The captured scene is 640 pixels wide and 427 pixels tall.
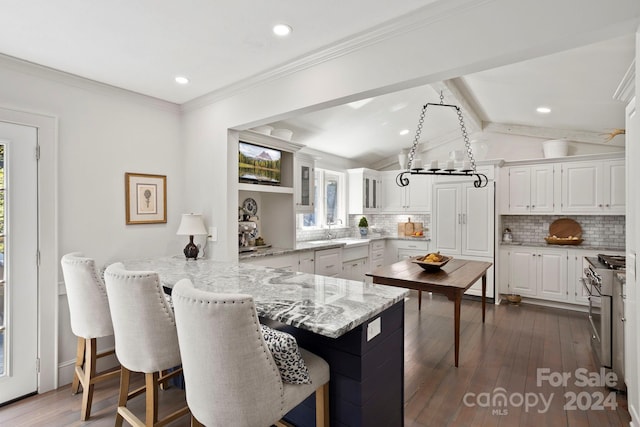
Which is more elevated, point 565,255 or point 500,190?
point 500,190

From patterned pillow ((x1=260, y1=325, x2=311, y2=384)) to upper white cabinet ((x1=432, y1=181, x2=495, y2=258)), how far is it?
4530 mm

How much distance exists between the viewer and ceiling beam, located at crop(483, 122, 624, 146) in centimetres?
471

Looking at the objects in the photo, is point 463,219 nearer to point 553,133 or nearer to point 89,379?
point 553,133

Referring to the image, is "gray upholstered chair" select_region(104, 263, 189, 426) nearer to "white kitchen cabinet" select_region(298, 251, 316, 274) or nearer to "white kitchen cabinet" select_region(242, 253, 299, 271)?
"white kitchen cabinet" select_region(242, 253, 299, 271)

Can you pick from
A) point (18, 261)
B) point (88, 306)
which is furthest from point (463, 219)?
point (18, 261)

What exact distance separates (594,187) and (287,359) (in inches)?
201

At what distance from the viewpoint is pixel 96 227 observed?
2.84m

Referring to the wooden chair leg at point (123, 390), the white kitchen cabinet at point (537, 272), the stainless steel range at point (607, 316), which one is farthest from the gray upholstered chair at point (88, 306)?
the white kitchen cabinet at point (537, 272)

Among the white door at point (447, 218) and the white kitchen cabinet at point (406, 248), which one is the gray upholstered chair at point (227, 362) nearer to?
the white door at point (447, 218)

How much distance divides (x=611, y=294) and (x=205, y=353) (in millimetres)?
3079

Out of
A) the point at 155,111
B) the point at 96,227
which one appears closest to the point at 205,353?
the point at 96,227

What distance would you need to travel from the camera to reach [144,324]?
162 centimetres

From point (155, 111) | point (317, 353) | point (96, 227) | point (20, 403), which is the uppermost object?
point (155, 111)

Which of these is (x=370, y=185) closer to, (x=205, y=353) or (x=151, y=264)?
(x=151, y=264)
